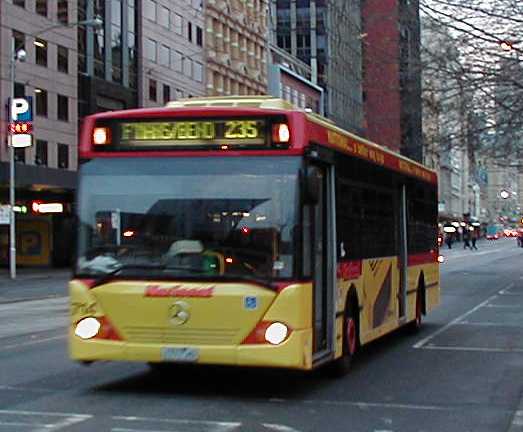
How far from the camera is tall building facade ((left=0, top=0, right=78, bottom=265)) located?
4884 centimetres

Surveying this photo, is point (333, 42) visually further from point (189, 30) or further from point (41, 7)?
point (189, 30)

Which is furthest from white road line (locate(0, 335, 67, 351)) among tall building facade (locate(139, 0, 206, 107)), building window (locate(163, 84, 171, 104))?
building window (locate(163, 84, 171, 104))

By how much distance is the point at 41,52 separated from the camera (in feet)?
170

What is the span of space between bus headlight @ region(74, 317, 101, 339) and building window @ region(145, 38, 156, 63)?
178ft

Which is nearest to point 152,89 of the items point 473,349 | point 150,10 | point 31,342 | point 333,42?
point 150,10

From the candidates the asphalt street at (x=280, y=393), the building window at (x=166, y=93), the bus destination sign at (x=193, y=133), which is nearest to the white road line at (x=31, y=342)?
the asphalt street at (x=280, y=393)

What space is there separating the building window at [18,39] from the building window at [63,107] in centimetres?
462

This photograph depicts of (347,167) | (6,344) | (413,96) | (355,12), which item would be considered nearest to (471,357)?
(347,167)

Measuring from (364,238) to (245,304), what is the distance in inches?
131

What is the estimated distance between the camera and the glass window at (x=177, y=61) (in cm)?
6712

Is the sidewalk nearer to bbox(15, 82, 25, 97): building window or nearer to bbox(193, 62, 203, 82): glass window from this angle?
bbox(15, 82, 25, 97): building window

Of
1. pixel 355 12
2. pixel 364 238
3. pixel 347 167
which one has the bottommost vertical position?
pixel 364 238

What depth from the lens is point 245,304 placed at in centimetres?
945

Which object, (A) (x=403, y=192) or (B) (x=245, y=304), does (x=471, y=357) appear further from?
(B) (x=245, y=304)
